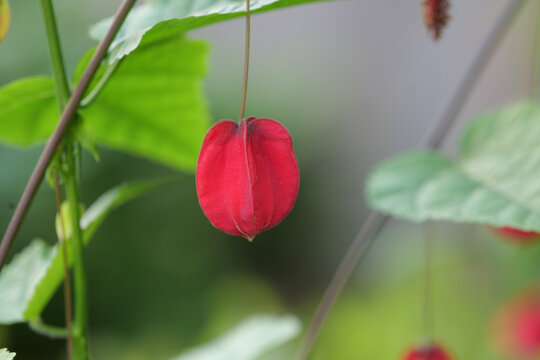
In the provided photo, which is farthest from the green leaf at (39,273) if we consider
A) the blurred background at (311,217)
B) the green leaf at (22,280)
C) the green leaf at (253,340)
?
the blurred background at (311,217)

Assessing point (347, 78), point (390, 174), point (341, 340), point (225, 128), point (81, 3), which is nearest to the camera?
point (225, 128)

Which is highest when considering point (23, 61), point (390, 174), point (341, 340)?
point (23, 61)

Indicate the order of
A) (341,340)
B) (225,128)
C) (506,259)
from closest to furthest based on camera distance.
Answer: (225,128) → (506,259) → (341,340)

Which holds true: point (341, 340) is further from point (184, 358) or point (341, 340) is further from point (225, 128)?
point (225, 128)

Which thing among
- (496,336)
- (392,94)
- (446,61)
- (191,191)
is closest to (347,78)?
(392,94)

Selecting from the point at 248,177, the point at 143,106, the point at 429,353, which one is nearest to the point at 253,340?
the point at 429,353

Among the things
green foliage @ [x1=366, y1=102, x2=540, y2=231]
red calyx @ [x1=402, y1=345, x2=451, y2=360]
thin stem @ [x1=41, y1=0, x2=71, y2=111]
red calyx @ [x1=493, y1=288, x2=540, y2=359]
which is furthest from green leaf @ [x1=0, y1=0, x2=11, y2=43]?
red calyx @ [x1=493, y1=288, x2=540, y2=359]

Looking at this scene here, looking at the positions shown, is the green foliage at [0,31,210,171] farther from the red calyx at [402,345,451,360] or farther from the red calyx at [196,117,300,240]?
the red calyx at [402,345,451,360]

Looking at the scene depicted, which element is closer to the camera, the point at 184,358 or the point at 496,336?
the point at 184,358
